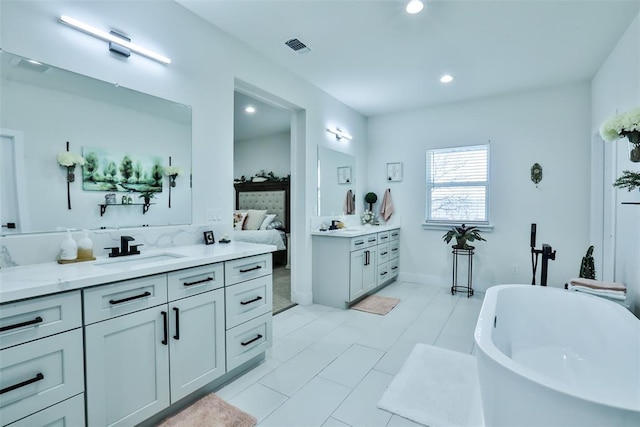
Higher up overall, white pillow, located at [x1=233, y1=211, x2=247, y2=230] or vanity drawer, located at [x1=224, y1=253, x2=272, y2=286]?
white pillow, located at [x1=233, y1=211, x2=247, y2=230]

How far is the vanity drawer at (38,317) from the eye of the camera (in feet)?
3.66

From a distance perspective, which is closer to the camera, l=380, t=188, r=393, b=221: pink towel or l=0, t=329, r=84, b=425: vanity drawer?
l=0, t=329, r=84, b=425: vanity drawer

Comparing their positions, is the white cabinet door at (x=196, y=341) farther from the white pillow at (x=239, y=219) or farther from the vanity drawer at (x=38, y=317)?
the white pillow at (x=239, y=219)

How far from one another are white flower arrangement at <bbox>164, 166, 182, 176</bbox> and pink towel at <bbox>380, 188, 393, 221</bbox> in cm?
339

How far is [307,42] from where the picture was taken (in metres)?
2.78

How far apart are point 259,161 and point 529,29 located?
5.28 meters

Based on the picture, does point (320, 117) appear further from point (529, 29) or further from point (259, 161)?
point (259, 161)

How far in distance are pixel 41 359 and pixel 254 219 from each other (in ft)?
15.6

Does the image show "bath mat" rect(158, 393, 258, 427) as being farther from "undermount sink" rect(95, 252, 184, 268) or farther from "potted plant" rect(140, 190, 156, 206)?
"potted plant" rect(140, 190, 156, 206)

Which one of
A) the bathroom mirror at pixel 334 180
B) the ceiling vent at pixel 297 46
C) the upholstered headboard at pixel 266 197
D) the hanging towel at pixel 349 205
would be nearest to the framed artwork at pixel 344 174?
the bathroom mirror at pixel 334 180

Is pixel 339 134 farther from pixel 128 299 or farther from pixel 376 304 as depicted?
pixel 128 299

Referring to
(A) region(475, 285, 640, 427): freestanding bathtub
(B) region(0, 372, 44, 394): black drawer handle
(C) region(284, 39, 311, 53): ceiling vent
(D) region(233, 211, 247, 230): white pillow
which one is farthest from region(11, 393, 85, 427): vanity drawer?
(D) region(233, 211, 247, 230): white pillow

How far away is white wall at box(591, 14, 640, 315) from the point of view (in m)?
2.31

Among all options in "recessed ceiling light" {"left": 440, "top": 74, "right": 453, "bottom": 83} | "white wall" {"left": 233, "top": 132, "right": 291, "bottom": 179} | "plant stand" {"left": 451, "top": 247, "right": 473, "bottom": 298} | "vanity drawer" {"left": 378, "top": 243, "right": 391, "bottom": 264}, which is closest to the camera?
"recessed ceiling light" {"left": 440, "top": 74, "right": 453, "bottom": 83}
